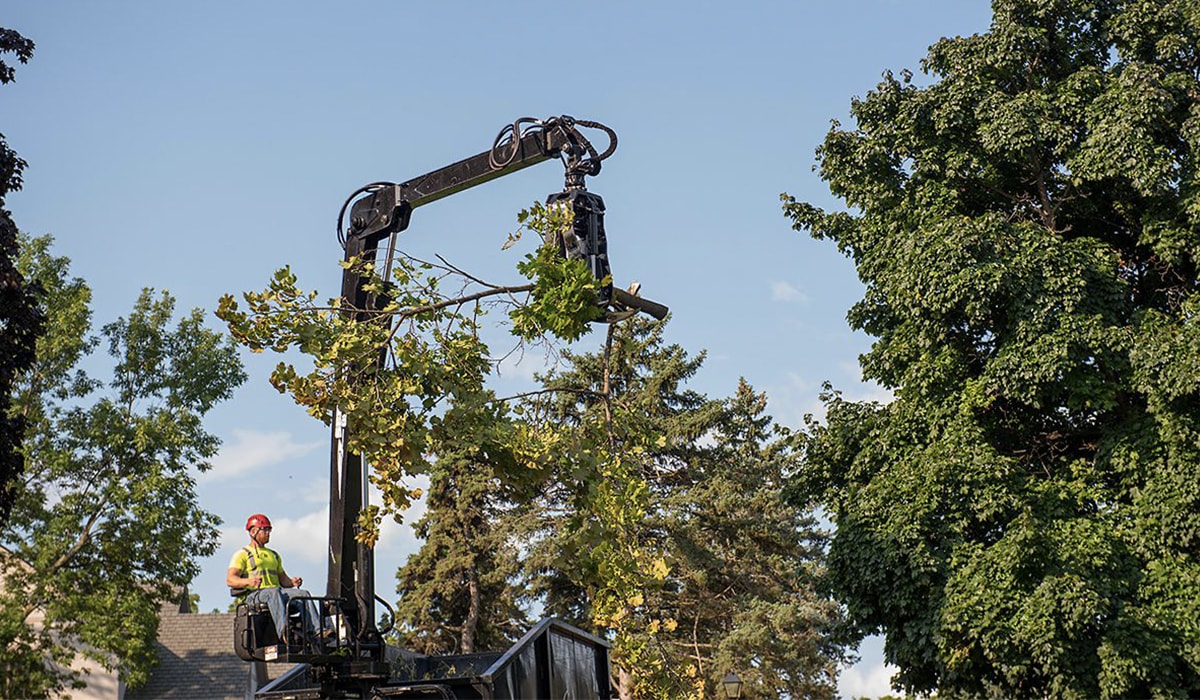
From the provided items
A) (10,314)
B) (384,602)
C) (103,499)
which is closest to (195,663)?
(103,499)

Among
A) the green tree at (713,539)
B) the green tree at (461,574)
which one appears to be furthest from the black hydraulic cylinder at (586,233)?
the green tree at (461,574)

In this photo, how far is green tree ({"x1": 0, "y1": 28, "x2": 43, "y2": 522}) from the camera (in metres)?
16.3

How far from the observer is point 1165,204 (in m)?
18.1

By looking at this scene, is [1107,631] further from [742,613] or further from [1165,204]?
[742,613]

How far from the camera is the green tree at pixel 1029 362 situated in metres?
16.4

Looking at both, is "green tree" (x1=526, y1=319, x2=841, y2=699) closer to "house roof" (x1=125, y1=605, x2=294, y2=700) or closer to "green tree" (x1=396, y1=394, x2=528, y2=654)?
"green tree" (x1=396, y1=394, x2=528, y2=654)

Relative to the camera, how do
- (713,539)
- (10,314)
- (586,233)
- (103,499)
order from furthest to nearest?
1. (713,539)
2. (103,499)
3. (10,314)
4. (586,233)

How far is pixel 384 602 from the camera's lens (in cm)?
783

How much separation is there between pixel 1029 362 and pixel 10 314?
13080 mm

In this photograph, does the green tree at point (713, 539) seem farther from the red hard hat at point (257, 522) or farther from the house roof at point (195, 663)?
the red hard hat at point (257, 522)

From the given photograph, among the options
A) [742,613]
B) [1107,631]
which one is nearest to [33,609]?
[742,613]

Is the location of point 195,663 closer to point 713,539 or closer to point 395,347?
point 713,539

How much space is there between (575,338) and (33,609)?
867 inches

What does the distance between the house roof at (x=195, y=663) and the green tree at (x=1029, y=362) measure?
51.6 feet
